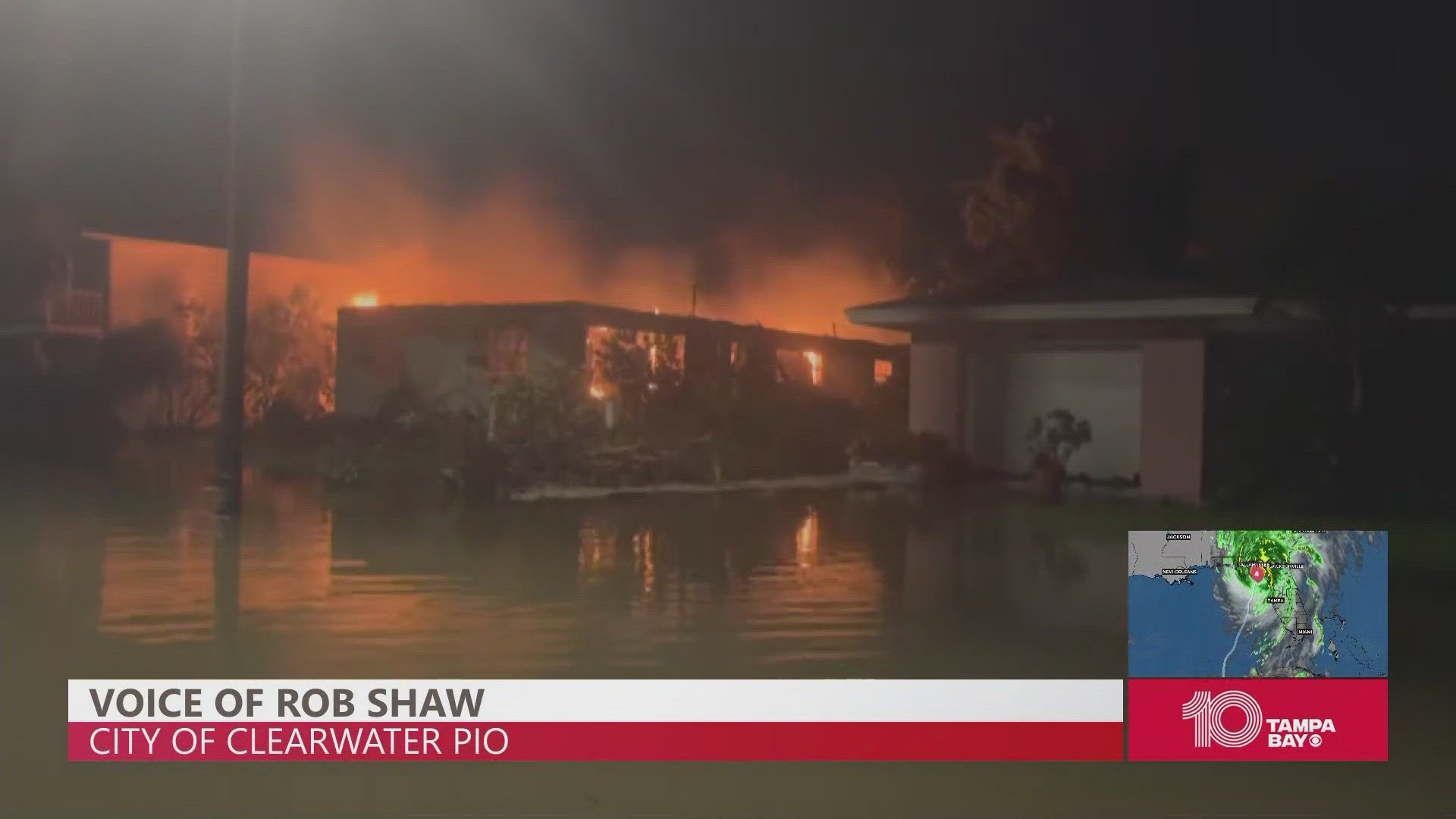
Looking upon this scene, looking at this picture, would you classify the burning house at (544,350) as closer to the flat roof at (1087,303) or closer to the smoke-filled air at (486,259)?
the smoke-filled air at (486,259)

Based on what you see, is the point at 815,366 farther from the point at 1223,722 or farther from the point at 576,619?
the point at 1223,722

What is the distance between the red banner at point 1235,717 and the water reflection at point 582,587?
7.9 inches

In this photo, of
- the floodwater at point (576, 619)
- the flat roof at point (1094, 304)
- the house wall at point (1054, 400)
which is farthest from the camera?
the flat roof at point (1094, 304)

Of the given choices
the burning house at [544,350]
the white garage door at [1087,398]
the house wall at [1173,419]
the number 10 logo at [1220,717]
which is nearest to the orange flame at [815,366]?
the burning house at [544,350]

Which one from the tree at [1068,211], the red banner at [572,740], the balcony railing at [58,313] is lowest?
the red banner at [572,740]

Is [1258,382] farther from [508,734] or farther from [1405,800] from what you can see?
[508,734]

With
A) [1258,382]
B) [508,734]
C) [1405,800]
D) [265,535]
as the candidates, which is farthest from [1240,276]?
[265,535]

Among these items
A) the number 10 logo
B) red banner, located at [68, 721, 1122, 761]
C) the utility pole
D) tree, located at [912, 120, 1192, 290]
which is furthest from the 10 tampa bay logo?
the utility pole

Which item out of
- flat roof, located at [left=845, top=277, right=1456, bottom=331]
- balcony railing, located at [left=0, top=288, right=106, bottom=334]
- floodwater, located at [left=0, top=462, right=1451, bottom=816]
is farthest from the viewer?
flat roof, located at [left=845, top=277, right=1456, bottom=331]

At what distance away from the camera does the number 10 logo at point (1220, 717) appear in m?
→ 4.19

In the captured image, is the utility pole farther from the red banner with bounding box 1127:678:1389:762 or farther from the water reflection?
the red banner with bounding box 1127:678:1389:762

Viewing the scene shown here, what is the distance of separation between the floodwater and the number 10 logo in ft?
0.33

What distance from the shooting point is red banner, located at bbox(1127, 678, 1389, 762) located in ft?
13.8

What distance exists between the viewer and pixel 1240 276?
4.62m
